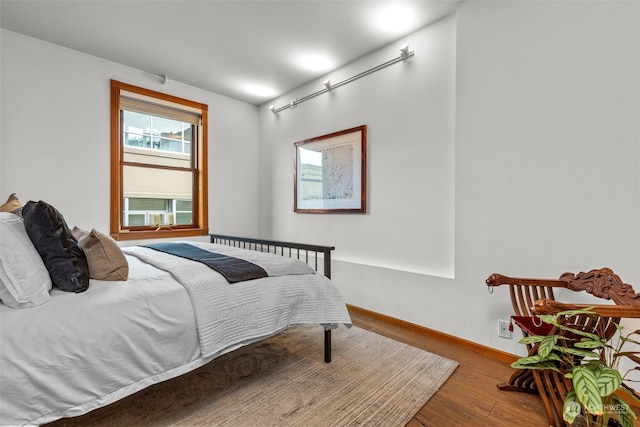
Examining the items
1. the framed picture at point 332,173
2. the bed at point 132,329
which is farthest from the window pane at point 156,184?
the bed at point 132,329

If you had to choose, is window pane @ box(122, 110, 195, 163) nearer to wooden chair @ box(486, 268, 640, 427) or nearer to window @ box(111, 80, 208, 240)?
window @ box(111, 80, 208, 240)

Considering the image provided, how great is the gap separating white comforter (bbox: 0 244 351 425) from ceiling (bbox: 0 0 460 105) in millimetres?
2050

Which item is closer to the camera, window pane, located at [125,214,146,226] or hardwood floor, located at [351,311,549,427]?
hardwood floor, located at [351,311,549,427]

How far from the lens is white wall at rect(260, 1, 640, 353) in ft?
5.57

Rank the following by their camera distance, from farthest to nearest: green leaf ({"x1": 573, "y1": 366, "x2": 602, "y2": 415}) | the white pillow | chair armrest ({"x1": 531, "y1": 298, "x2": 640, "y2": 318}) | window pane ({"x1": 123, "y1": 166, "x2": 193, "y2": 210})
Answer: window pane ({"x1": 123, "y1": 166, "x2": 193, "y2": 210}), chair armrest ({"x1": 531, "y1": 298, "x2": 640, "y2": 318}), the white pillow, green leaf ({"x1": 573, "y1": 366, "x2": 602, "y2": 415})

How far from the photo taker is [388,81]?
9.52 feet

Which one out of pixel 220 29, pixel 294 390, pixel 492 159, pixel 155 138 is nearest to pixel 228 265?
pixel 294 390

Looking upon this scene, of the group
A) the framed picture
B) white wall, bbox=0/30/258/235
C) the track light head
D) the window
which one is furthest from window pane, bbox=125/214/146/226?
the track light head

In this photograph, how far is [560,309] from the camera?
51.0 inches

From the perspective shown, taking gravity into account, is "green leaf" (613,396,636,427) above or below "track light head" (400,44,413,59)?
below

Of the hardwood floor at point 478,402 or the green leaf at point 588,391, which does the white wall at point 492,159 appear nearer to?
the hardwood floor at point 478,402

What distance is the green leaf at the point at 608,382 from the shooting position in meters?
1.02

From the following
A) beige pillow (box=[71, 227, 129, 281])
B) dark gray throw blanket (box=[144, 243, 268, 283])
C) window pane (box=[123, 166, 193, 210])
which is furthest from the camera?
window pane (box=[123, 166, 193, 210])

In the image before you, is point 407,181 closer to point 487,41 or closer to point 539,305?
point 487,41
